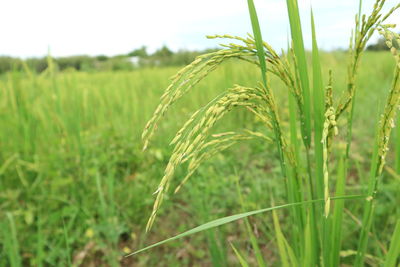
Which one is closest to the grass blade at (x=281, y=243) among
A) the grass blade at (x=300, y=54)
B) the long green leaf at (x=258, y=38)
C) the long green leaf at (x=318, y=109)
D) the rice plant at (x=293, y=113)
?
the rice plant at (x=293, y=113)

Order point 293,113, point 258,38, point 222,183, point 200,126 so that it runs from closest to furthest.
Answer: point 200,126, point 258,38, point 293,113, point 222,183

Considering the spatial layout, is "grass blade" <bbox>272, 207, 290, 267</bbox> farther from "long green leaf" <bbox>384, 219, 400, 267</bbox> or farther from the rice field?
"long green leaf" <bbox>384, 219, 400, 267</bbox>

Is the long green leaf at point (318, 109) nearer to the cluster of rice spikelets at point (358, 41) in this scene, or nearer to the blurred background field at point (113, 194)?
the cluster of rice spikelets at point (358, 41)

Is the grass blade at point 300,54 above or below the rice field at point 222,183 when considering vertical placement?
above

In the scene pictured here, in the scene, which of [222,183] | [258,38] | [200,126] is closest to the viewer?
[200,126]

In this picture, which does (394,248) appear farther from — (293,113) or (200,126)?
(200,126)

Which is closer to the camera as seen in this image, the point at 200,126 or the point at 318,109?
the point at 200,126

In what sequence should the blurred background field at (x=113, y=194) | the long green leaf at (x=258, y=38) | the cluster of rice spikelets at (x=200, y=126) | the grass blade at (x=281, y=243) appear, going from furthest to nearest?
the blurred background field at (x=113, y=194), the grass blade at (x=281, y=243), the long green leaf at (x=258, y=38), the cluster of rice spikelets at (x=200, y=126)

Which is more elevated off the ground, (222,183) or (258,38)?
(258,38)

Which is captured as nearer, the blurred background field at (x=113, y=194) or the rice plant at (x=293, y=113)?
the rice plant at (x=293, y=113)

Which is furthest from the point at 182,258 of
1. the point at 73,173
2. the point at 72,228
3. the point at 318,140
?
the point at 318,140

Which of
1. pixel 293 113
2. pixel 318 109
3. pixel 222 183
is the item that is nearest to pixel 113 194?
pixel 222 183

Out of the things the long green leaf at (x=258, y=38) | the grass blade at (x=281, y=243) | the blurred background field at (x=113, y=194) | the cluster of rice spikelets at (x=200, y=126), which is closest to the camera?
the cluster of rice spikelets at (x=200, y=126)

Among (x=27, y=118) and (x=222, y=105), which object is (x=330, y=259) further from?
(x=27, y=118)
